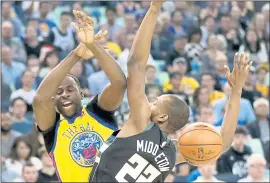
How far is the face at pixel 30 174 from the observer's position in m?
10.2

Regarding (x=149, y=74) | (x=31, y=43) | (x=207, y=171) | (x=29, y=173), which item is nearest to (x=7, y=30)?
(x=31, y=43)

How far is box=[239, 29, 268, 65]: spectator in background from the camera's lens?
1532cm

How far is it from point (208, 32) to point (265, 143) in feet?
13.8

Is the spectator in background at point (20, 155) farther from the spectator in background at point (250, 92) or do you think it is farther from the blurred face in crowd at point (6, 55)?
the spectator in background at point (250, 92)

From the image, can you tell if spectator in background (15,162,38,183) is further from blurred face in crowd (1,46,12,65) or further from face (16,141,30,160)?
blurred face in crowd (1,46,12,65)

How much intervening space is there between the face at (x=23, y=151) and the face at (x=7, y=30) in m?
3.07

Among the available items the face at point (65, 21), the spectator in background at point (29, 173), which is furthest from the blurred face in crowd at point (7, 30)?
the spectator in background at point (29, 173)

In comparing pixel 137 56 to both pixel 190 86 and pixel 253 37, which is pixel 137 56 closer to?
pixel 190 86

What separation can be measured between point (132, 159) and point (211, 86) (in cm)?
747

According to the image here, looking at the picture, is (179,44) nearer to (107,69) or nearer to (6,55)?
(6,55)

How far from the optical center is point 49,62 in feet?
41.4

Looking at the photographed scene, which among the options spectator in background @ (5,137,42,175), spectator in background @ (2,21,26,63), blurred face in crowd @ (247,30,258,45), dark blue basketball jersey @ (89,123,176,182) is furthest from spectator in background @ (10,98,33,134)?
dark blue basketball jersey @ (89,123,176,182)

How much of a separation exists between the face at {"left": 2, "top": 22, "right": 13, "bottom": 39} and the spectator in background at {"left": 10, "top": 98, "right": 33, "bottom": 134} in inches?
77.7

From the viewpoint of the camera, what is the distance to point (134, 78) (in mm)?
5707
